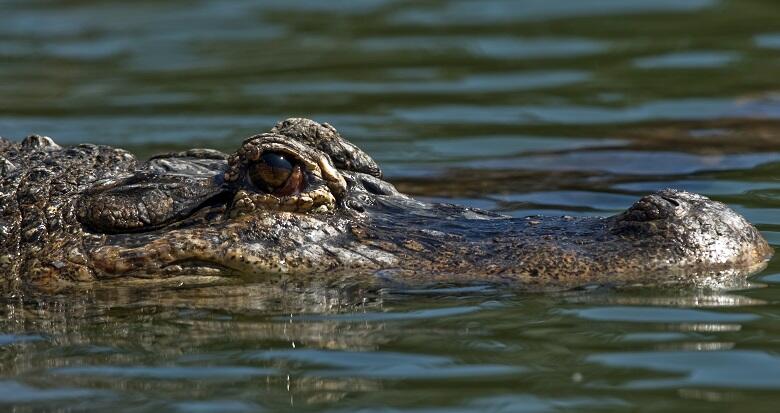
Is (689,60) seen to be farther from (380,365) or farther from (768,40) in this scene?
(380,365)

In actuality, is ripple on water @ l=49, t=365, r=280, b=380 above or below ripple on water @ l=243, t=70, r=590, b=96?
below

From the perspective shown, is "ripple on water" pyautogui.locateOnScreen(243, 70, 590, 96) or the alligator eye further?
"ripple on water" pyautogui.locateOnScreen(243, 70, 590, 96)

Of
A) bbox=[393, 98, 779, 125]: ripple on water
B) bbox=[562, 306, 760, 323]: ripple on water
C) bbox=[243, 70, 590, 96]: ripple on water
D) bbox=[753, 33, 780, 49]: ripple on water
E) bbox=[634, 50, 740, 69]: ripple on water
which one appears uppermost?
bbox=[753, 33, 780, 49]: ripple on water

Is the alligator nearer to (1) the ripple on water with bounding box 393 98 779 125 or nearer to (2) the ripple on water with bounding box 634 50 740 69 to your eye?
(1) the ripple on water with bounding box 393 98 779 125

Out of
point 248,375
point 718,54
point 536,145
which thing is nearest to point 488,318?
point 248,375

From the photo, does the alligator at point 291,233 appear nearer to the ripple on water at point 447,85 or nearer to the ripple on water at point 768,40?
the ripple on water at point 447,85

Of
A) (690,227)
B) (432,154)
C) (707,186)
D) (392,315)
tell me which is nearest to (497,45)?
(432,154)

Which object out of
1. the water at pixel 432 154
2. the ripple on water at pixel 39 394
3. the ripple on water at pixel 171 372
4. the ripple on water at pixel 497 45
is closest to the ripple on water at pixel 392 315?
the water at pixel 432 154

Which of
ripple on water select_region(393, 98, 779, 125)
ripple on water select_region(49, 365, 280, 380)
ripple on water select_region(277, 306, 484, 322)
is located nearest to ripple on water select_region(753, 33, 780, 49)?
ripple on water select_region(393, 98, 779, 125)
